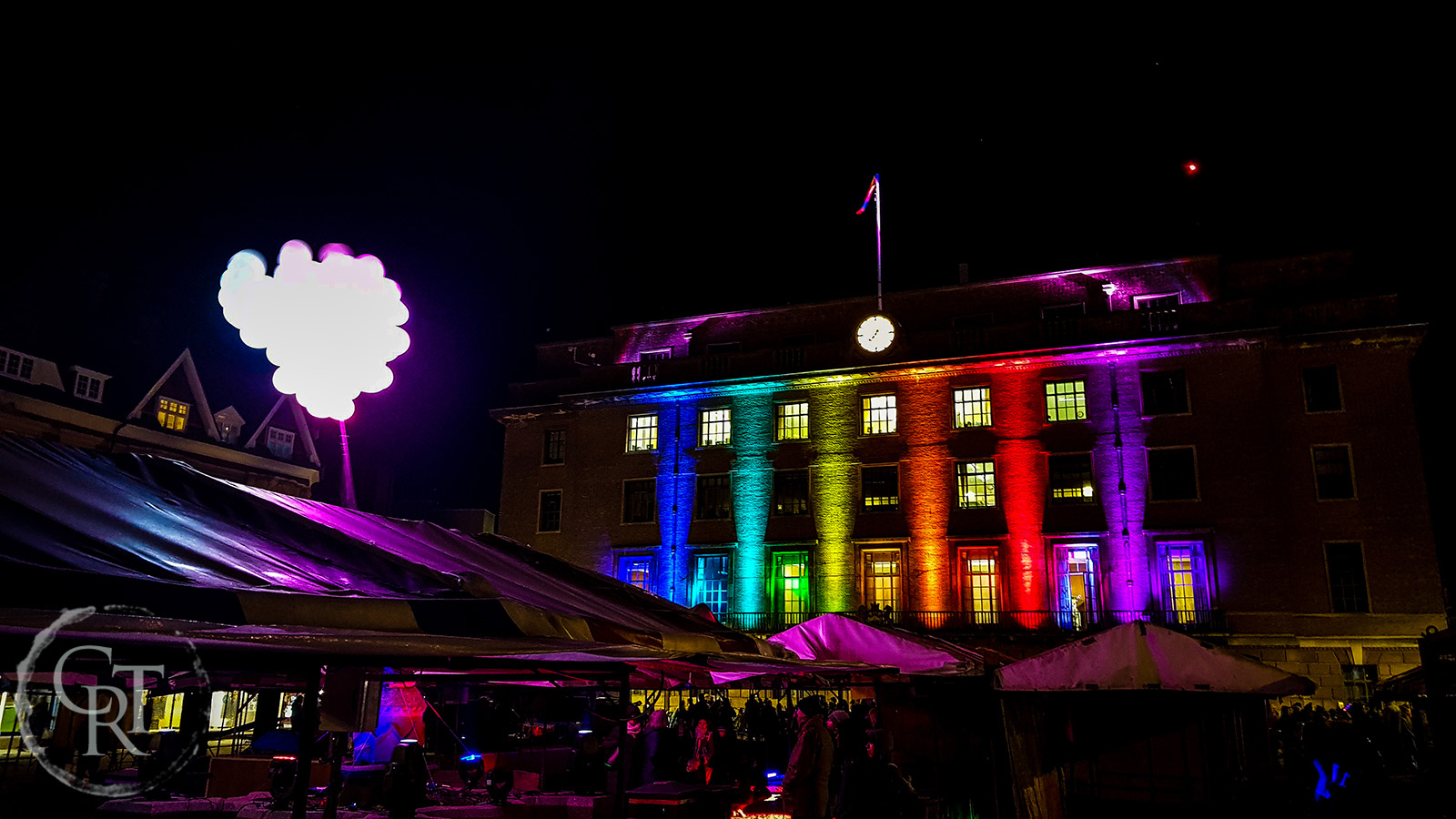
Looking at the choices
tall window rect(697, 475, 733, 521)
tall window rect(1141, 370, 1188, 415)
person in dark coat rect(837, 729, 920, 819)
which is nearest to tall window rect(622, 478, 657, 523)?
tall window rect(697, 475, 733, 521)

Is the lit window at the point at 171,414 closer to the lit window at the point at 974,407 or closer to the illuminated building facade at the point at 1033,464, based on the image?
the illuminated building facade at the point at 1033,464

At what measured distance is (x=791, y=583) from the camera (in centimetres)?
3312

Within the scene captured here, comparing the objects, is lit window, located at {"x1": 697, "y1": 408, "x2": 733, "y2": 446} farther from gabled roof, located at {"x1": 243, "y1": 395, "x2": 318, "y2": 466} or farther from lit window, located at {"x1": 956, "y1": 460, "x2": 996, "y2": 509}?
gabled roof, located at {"x1": 243, "y1": 395, "x2": 318, "y2": 466}

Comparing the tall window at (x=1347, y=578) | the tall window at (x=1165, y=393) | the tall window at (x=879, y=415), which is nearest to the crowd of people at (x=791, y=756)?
the tall window at (x=879, y=415)

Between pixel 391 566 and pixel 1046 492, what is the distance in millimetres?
28057

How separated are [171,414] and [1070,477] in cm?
3450

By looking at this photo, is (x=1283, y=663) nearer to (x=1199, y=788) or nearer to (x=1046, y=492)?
(x=1046, y=492)

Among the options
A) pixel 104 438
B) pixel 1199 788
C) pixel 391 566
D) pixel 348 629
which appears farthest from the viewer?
pixel 104 438

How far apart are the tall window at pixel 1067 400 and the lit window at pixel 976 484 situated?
8.65 ft

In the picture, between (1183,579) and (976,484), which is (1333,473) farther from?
(976,484)

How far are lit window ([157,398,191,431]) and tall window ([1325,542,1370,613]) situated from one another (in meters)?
41.4

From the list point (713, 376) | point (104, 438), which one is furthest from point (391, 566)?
point (104, 438)

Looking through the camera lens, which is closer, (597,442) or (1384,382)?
(1384,382)

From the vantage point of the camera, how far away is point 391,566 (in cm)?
570
